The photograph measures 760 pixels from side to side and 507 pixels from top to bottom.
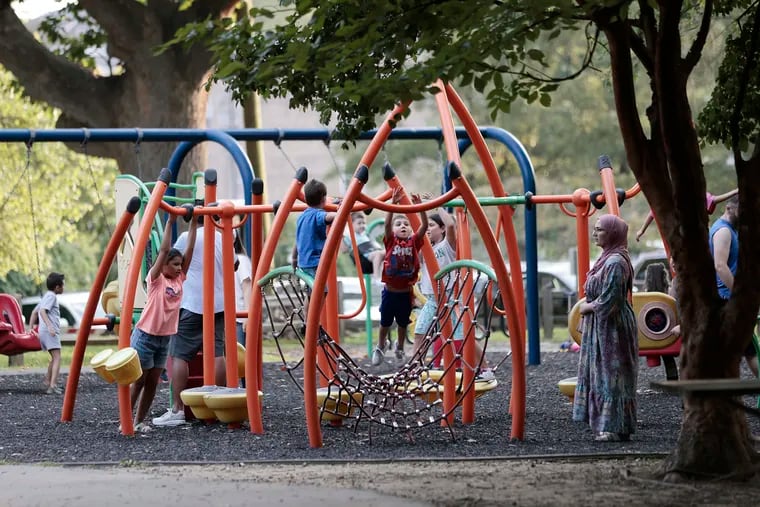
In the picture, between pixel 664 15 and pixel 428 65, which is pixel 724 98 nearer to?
pixel 664 15

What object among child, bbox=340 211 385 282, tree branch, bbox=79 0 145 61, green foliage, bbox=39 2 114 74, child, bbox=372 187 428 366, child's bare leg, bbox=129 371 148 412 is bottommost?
child's bare leg, bbox=129 371 148 412

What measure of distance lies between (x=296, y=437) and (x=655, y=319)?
3056 mm

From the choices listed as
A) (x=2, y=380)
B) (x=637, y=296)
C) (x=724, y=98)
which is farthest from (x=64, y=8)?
(x=724, y=98)

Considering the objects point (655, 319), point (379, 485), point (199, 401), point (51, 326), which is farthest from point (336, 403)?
point (51, 326)

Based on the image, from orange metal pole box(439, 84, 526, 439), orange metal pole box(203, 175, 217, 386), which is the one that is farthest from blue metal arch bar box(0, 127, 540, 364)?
orange metal pole box(439, 84, 526, 439)

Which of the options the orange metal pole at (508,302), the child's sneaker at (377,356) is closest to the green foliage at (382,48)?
the orange metal pole at (508,302)

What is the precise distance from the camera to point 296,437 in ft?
28.8

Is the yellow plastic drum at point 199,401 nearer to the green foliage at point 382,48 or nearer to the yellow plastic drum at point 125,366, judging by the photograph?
the yellow plastic drum at point 125,366

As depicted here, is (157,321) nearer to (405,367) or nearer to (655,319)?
(405,367)

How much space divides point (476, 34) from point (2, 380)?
32.4 feet

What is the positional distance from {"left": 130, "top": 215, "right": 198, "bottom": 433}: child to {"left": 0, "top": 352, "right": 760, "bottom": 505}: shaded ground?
0.35 meters

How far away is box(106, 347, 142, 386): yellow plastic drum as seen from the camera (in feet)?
28.3

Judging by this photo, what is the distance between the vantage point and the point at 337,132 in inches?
310

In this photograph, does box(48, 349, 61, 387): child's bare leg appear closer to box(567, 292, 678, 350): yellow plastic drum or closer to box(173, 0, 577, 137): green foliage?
box(567, 292, 678, 350): yellow plastic drum
